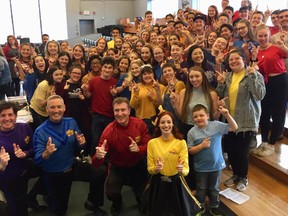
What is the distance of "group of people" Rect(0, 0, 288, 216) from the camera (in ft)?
7.97

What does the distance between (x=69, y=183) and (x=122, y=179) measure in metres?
0.52

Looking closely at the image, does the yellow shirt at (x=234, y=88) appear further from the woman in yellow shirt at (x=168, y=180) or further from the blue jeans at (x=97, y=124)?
the blue jeans at (x=97, y=124)

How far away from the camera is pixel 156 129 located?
2561 millimetres

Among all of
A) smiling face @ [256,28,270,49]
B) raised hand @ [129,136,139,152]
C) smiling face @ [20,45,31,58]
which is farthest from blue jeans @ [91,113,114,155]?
smiling face @ [20,45,31,58]

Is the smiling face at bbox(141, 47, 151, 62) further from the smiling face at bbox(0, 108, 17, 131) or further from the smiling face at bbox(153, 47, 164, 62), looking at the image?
the smiling face at bbox(0, 108, 17, 131)

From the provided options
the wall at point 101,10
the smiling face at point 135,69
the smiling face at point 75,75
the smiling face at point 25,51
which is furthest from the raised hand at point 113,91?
the wall at point 101,10

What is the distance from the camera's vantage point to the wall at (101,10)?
1260 cm

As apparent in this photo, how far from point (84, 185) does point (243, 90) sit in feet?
6.80

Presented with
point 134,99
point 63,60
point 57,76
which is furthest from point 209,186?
point 63,60

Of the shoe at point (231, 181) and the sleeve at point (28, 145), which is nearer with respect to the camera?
the sleeve at point (28, 145)

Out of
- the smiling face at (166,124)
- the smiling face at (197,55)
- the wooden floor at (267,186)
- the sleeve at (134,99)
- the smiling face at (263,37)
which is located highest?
the smiling face at (263,37)

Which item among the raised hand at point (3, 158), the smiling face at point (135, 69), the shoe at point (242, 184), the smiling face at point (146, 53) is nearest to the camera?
the raised hand at point (3, 158)

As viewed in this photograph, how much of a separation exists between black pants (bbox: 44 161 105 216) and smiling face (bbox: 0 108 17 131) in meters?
0.58

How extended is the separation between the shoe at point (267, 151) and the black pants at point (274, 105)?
64 millimetres
